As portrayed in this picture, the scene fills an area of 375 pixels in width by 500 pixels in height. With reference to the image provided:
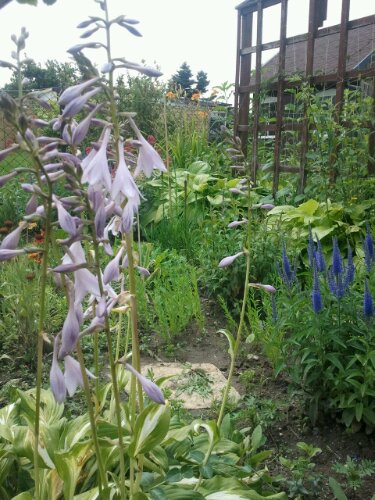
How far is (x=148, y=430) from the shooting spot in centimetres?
141

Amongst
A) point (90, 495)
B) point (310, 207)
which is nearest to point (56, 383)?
point (90, 495)

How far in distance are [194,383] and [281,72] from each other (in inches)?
166

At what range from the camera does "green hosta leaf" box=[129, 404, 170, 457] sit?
1393 mm

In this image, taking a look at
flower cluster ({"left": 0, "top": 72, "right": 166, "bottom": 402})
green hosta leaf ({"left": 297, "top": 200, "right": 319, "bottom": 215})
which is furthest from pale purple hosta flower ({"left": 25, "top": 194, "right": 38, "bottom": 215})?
green hosta leaf ({"left": 297, "top": 200, "right": 319, "bottom": 215})

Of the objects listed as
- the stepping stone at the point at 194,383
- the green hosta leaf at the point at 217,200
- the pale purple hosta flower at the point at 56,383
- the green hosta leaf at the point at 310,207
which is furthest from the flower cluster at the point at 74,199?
the green hosta leaf at the point at 217,200

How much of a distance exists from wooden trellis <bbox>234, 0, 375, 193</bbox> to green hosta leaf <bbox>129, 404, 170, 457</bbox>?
12.6 ft

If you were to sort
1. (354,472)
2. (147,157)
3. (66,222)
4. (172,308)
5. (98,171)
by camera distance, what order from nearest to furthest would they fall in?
(66,222)
(98,171)
(147,157)
(354,472)
(172,308)

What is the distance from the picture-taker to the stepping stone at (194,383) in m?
2.76

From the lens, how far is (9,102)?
0.98 metres

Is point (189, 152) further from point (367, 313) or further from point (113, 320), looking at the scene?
point (367, 313)

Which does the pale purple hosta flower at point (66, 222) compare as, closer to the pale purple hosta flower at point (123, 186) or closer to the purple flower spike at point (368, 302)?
the pale purple hosta flower at point (123, 186)

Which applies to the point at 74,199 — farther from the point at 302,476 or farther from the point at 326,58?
the point at 326,58

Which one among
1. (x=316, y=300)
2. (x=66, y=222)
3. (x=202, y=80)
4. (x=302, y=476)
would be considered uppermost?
(x=202, y=80)

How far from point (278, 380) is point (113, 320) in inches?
49.5
